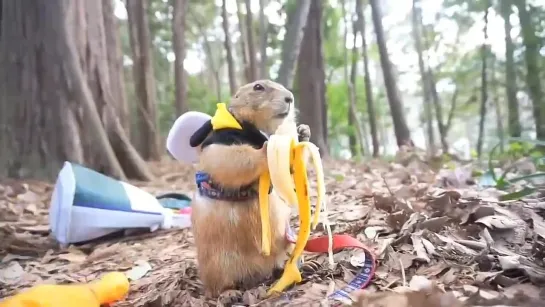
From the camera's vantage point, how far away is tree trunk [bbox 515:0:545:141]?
8.12ft

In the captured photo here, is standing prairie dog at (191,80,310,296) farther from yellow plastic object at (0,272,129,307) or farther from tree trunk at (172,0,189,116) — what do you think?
tree trunk at (172,0,189,116)

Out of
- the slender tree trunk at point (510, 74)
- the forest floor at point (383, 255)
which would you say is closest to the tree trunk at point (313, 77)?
the slender tree trunk at point (510, 74)

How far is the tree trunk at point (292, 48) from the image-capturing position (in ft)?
8.52

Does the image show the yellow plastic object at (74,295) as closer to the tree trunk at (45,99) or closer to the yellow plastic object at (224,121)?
the yellow plastic object at (224,121)

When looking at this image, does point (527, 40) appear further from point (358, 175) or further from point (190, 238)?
point (190, 238)

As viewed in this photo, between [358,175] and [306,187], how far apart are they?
6.99ft

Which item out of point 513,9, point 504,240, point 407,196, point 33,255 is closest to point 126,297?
point 33,255

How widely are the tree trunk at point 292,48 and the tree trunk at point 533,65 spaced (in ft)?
3.40

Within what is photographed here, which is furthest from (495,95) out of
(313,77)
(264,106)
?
(264,106)

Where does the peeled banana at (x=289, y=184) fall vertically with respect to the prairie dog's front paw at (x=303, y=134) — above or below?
below

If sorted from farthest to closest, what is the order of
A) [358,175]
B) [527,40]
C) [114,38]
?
[114,38] < [358,175] < [527,40]

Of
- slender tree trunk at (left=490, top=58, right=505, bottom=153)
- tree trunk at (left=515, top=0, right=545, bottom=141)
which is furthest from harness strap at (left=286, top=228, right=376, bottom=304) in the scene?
slender tree trunk at (left=490, top=58, right=505, bottom=153)

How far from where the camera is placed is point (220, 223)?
113 cm

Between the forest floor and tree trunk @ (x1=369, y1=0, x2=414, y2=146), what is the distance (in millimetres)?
2809
